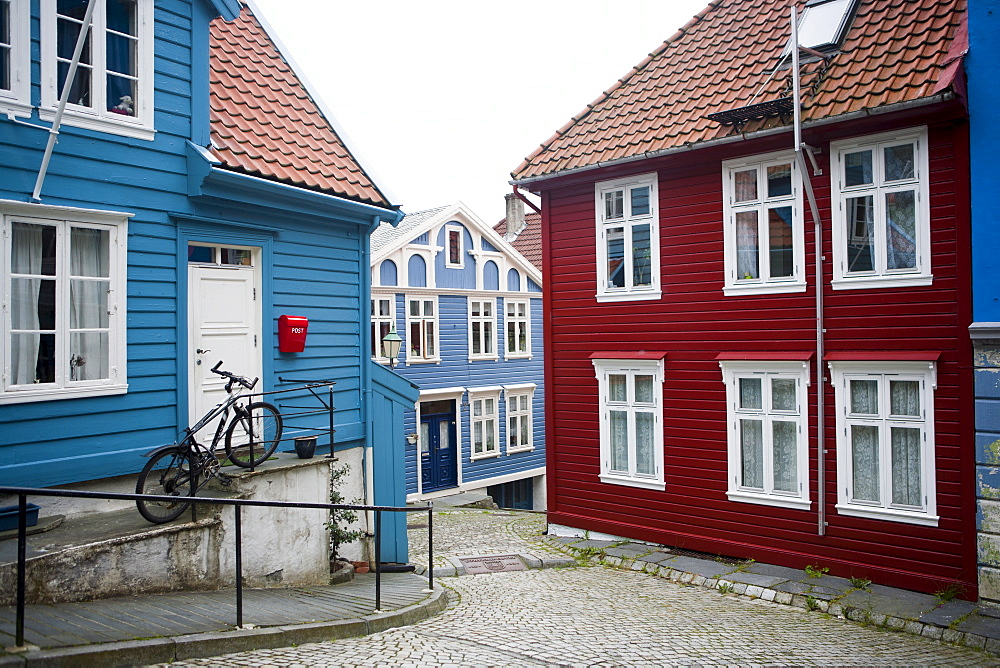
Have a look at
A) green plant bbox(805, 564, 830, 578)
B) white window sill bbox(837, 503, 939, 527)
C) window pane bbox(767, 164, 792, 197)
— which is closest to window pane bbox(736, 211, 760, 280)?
window pane bbox(767, 164, 792, 197)

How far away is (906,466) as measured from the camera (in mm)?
10328

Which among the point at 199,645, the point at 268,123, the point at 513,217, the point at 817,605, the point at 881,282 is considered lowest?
the point at 817,605

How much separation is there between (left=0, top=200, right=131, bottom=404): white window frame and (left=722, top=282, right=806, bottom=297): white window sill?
8276 millimetres

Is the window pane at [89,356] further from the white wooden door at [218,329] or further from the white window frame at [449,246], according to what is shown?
the white window frame at [449,246]

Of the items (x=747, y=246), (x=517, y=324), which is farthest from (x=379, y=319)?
(x=747, y=246)

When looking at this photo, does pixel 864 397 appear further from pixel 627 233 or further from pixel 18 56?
pixel 18 56

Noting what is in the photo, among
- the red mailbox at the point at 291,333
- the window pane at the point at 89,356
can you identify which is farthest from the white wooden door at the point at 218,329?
the window pane at the point at 89,356

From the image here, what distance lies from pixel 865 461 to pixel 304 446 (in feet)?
24.0

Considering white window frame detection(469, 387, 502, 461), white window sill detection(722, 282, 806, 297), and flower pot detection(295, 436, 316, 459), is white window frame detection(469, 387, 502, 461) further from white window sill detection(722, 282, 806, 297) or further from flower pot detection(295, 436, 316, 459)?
flower pot detection(295, 436, 316, 459)

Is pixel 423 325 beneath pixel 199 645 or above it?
above

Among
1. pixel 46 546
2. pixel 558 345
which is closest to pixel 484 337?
pixel 558 345

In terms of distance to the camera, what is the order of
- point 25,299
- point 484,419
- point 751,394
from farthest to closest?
point 484,419 → point 751,394 → point 25,299

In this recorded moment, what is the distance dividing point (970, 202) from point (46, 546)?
33.8 ft

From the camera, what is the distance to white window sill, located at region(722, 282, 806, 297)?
1136 centimetres
